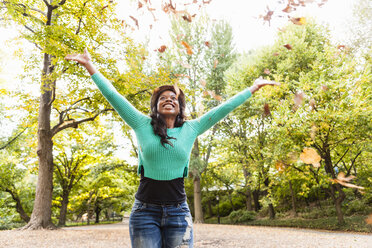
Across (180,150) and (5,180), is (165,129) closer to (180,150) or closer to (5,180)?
(180,150)

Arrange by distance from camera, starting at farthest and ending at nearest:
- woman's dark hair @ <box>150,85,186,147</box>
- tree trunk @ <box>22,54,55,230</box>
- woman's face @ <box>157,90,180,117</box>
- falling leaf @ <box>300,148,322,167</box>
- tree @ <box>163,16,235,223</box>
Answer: tree @ <box>163,16,235,223</box> → tree trunk @ <box>22,54,55,230</box> → falling leaf @ <box>300,148,322,167</box> → woman's face @ <box>157,90,180,117</box> → woman's dark hair @ <box>150,85,186,147</box>

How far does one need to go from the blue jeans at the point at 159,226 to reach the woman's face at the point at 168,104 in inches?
25.6

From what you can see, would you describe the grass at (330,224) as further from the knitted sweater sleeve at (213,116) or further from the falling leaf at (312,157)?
the knitted sweater sleeve at (213,116)

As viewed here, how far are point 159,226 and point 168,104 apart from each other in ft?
2.77

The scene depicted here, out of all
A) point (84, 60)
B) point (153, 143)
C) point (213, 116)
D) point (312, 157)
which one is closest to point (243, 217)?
point (312, 157)

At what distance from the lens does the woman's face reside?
6.38ft

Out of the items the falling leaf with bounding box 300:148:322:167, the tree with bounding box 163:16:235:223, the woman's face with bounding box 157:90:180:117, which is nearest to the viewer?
the woman's face with bounding box 157:90:180:117

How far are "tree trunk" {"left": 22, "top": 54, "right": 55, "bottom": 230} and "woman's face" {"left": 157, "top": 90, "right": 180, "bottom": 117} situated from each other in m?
8.66

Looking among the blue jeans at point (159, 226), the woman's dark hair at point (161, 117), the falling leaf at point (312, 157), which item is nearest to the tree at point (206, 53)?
the falling leaf at point (312, 157)

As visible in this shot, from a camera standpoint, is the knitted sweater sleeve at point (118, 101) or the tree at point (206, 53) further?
the tree at point (206, 53)

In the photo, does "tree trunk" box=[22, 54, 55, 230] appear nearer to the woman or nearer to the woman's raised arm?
the woman's raised arm

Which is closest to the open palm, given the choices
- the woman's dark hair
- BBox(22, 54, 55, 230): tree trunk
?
the woman's dark hair

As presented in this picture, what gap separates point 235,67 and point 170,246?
53.0 ft

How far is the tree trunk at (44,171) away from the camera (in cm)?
981
